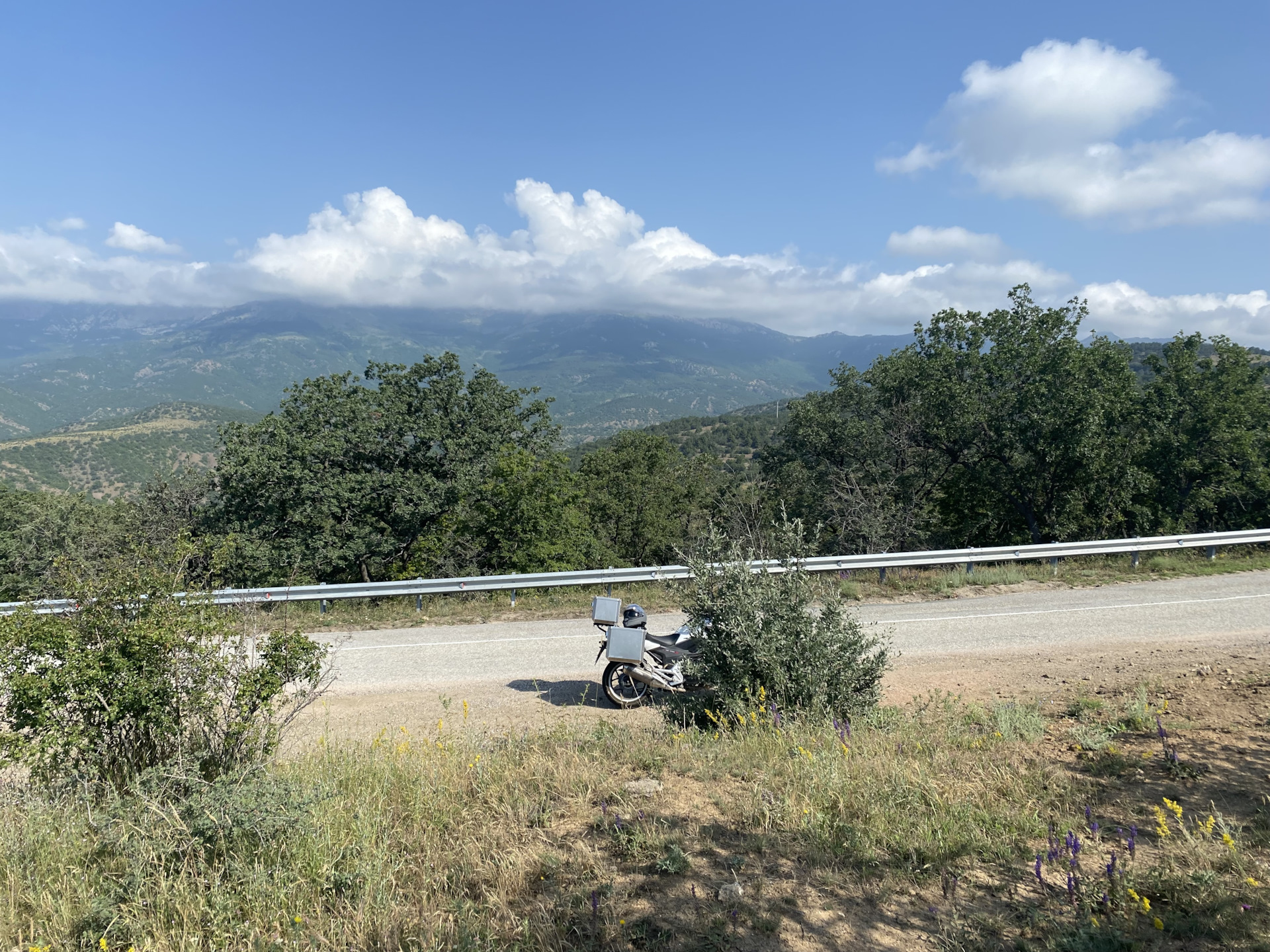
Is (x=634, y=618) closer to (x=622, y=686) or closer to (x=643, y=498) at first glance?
(x=622, y=686)

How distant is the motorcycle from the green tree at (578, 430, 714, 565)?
75.9 ft

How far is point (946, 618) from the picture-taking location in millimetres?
11383

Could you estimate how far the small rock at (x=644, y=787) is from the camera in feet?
14.5

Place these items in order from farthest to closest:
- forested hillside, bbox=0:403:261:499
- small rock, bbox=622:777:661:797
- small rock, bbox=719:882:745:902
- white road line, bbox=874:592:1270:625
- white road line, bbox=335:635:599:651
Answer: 1. forested hillside, bbox=0:403:261:499
2. white road line, bbox=874:592:1270:625
3. white road line, bbox=335:635:599:651
4. small rock, bbox=622:777:661:797
5. small rock, bbox=719:882:745:902

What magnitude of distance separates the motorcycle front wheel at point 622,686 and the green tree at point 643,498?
912 inches

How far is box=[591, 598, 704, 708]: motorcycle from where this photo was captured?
734 cm

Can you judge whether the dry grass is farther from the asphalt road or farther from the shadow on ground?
the asphalt road

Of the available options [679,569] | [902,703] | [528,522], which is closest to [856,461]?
[528,522]

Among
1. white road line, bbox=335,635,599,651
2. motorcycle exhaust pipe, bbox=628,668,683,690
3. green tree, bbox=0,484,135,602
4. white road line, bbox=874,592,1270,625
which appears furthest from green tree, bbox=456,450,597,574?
motorcycle exhaust pipe, bbox=628,668,683,690

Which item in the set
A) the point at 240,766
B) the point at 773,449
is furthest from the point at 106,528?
the point at 240,766

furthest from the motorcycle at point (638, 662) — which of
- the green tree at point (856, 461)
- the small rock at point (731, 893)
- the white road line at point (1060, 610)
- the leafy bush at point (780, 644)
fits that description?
the green tree at point (856, 461)

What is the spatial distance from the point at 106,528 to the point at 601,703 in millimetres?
36026

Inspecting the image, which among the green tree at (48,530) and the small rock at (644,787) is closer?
the small rock at (644,787)

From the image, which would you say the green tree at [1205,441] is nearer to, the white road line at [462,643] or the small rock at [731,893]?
the white road line at [462,643]
